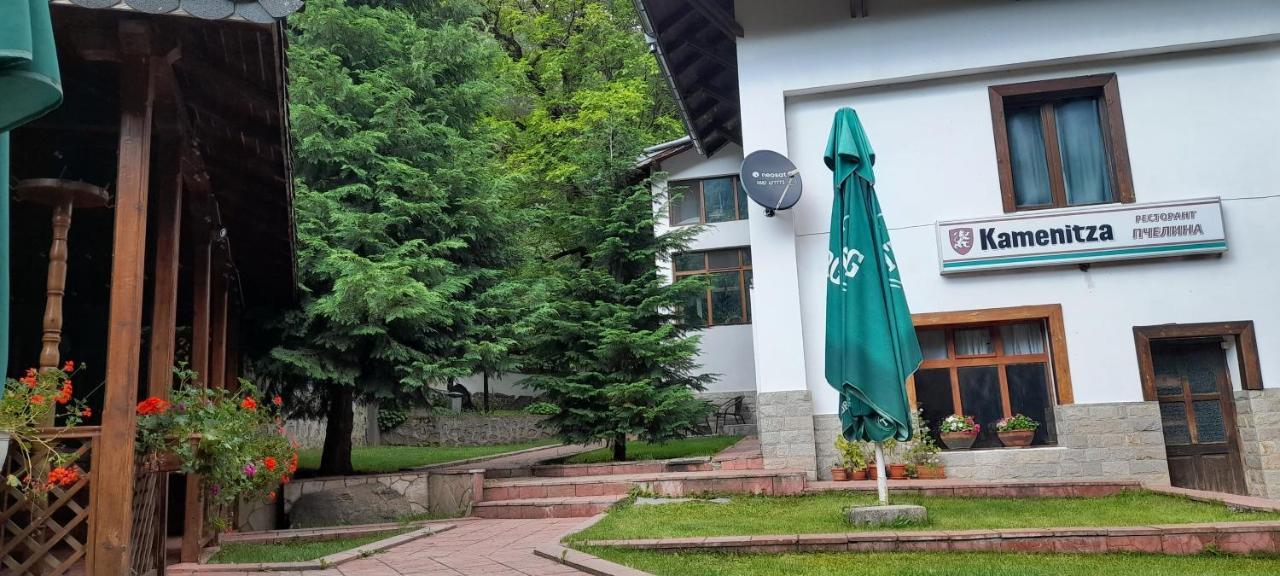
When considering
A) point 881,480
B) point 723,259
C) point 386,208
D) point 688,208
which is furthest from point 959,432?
point 688,208

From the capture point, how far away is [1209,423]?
896 cm

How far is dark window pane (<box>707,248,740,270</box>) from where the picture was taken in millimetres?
19984

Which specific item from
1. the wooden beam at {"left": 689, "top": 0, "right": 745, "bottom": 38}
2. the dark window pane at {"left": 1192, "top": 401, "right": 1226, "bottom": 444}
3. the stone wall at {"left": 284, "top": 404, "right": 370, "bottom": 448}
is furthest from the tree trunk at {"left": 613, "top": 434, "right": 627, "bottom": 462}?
the stone wall at {"left": 284, "top": 404, "right": 370, "bottom": 448}

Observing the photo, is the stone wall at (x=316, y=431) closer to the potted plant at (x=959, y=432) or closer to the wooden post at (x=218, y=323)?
the wooden post at (x=218, y=323)

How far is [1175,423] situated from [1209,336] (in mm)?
984

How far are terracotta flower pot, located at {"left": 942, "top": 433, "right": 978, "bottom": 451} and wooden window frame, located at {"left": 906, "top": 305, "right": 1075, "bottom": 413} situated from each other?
0.38m

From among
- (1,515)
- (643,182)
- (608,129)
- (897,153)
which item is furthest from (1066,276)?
(1,515)

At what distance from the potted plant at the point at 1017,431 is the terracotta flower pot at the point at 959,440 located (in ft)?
0.94

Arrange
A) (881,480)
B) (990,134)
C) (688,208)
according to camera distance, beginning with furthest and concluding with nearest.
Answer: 1. (688,208)
2. (990,134)
3. (881,480)

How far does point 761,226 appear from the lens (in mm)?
9523

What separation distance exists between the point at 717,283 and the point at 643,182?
847 centimetres

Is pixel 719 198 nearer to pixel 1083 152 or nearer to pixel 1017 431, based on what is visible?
pixel 1083 152

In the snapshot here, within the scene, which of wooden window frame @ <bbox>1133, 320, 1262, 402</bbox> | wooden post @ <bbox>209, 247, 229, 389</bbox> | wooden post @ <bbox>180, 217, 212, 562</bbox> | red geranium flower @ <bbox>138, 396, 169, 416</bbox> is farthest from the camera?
wooden window frame @ <bbox>1133, 320, 1262, 402</bbox>

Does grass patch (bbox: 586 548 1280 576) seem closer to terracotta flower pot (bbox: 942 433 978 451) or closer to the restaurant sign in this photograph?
terracotta flower pot (bbox: 942 433 978 451)
